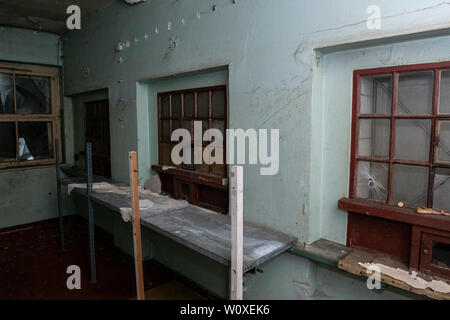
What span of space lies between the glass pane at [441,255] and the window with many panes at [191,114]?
1422 mm

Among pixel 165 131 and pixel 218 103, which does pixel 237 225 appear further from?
pixel 165 131

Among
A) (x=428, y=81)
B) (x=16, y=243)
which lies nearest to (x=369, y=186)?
(x=428, y=81)

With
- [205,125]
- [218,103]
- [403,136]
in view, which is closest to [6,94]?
[205,125]

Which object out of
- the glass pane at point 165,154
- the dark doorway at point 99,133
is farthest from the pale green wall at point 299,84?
the dark doorway at point 99,133

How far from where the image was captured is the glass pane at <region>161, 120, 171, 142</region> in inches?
118

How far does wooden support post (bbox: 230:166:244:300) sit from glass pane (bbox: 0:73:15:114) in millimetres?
4297

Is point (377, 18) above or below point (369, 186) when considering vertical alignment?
above

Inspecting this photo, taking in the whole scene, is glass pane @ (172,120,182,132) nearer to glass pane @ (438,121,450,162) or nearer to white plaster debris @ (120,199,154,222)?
white plaster debris @ (120,199,154,222)

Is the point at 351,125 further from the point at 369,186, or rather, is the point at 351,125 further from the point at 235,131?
the point at 235,131

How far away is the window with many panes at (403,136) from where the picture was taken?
4.91 feet

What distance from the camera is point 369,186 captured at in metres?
1.77

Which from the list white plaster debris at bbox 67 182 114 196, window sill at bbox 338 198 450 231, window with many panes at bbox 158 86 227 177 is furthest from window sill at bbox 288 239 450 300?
white plaster debris at bbox 67 182 114 196

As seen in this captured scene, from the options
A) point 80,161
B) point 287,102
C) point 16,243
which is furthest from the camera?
point 80,161

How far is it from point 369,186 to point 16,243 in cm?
416
